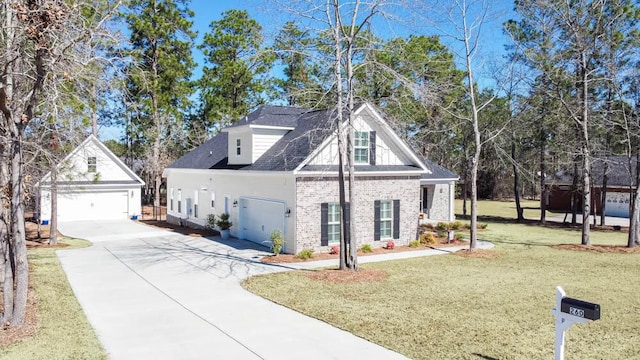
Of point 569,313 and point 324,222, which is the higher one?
point 324,222

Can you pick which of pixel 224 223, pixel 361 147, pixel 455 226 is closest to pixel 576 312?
pixel 361 147

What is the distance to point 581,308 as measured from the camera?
6895mm

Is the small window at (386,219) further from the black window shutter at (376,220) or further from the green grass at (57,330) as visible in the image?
the green grass at (57,330)

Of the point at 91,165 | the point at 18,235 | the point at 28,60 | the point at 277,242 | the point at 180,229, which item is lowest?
the point at 180,229

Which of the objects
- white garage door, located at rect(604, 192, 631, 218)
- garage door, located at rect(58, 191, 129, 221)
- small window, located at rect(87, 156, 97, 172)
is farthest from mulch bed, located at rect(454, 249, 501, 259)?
white garage door, located at rect(604, 192, 631, 218)

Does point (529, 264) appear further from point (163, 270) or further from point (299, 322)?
point (163, 270)

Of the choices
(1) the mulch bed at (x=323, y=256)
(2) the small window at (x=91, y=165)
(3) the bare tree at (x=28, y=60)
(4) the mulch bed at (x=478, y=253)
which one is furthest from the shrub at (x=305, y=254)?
(2) the small window at (x=91, y=165)

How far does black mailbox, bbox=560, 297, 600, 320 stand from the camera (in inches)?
261

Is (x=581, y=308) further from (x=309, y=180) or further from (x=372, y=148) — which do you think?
(x=372, y=148)

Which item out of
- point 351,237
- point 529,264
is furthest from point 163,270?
point 529,264

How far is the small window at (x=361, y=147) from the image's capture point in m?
20.0

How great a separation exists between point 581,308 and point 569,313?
0.85 feet

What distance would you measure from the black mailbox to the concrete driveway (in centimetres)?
275

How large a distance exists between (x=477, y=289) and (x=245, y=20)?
35.9 meters
